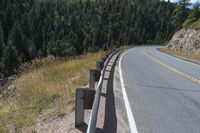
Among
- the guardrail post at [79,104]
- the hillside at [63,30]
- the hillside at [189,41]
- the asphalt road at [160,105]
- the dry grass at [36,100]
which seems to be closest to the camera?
the guardrail post at [79,104]

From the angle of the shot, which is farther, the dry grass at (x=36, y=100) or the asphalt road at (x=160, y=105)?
the dry grass at (x=36, y=100)

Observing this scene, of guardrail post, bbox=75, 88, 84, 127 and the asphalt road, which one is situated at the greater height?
guardrail post, bbox=75, 88, 84, 127

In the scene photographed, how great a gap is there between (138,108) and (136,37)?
155 metres

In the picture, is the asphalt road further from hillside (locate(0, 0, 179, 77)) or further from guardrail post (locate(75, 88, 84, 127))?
hillside (locate(0, 0, 179, 77))

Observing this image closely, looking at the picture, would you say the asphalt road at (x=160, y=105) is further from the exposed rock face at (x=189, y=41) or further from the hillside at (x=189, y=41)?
the exposed rock face at (x=189, y=41)

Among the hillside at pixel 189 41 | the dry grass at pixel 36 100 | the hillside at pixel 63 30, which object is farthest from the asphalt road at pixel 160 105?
the hillside at pixel 63 30

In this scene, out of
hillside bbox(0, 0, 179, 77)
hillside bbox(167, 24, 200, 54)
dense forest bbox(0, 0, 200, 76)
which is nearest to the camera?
hillside bbox(167, 24, 200, 54)

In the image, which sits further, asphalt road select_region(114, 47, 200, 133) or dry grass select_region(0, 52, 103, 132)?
dry grass select_region(0, 52, 103, 132)

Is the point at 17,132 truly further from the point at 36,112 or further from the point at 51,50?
the point at 51,50

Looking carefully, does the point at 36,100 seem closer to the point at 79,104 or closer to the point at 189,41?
the point at 79,104

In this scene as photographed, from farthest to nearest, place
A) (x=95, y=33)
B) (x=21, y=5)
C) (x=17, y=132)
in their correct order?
(x=21, y=5) < (x=95, y=33) < (x=17, y=132)

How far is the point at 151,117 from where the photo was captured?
8.41 m

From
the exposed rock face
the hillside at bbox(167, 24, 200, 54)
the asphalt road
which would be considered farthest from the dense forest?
the asphalt road

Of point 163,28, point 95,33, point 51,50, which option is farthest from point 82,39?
point 163,28
